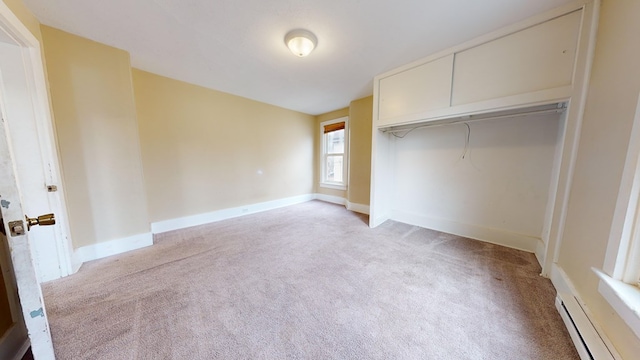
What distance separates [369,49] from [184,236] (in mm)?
3369

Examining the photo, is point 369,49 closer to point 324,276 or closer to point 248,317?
point 324,276

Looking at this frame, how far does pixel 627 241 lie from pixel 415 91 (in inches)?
81.7

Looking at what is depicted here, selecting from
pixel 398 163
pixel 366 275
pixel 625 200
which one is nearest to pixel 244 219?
pixel 366 275

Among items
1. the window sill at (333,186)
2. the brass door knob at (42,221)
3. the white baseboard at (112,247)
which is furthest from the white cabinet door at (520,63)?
the white baseboard at (112,247)

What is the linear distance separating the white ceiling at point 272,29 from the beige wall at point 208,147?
0.43 metres

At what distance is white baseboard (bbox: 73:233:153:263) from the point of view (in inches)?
78.2

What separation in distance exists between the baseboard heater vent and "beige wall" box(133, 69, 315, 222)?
3952 millimetres

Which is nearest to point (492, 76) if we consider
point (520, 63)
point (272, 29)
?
point (520, 63)

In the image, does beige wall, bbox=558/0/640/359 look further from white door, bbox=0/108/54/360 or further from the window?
the window

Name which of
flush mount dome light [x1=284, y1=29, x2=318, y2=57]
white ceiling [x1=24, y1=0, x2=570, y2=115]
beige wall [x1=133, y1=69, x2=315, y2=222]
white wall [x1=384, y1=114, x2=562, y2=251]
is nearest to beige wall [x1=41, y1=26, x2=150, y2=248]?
white ceiling [x1=24, y1=0, x2=570, y2=115]

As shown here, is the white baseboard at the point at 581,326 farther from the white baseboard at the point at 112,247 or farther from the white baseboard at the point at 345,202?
the white baseboard at the point at 112,247

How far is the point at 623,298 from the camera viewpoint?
831 mm

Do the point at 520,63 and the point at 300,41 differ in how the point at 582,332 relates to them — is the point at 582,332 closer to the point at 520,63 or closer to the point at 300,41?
the point at 520,63

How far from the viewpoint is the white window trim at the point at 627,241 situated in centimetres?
87
